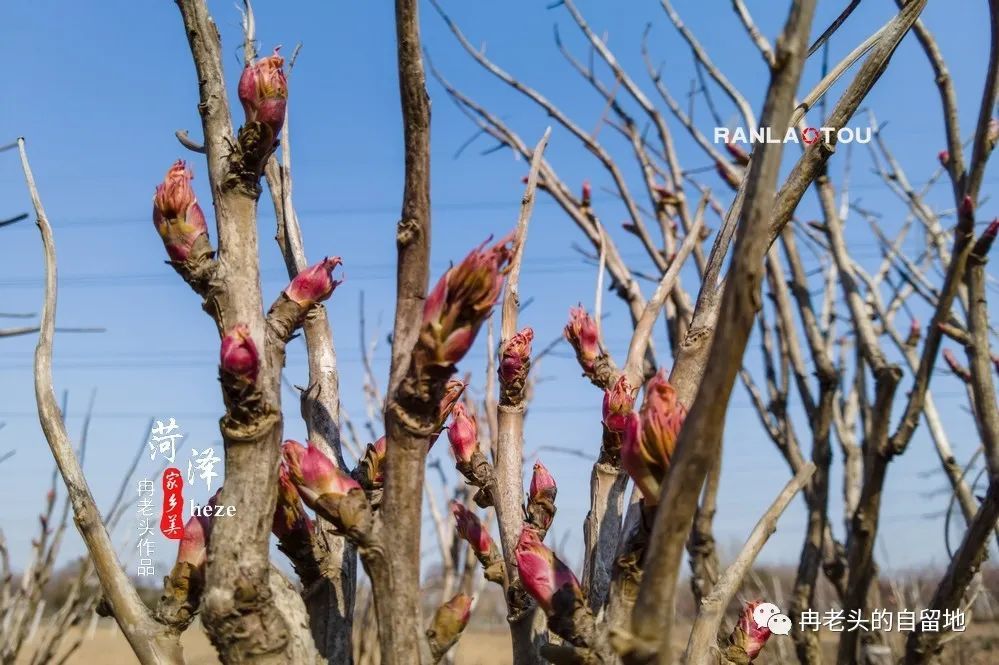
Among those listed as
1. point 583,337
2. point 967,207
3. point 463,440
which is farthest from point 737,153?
point 463,440

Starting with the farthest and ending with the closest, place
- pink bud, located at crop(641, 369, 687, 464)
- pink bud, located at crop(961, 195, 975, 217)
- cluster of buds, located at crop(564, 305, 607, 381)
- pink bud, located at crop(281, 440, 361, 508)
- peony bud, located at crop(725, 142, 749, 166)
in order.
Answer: peony bud, located at crop(725, 142, 749, 166) → pink bud, located at crop(961, 195, 975, 217) → cluster of buds, located at crop(564, 305, 607, 381) → pink bud, located at crop(281, 440, 361, 508) → pink bud, located at crop(641, 369, 687, 464)

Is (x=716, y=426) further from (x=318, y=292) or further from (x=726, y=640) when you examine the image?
(x=726, y=640)

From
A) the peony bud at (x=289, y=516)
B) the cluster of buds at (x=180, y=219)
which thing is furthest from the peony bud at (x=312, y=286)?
the peony bud at (x=289, y=516)

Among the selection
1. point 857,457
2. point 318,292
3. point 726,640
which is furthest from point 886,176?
point 318,292

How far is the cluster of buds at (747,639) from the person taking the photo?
1.19m

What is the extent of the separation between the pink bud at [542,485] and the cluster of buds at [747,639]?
320 mm

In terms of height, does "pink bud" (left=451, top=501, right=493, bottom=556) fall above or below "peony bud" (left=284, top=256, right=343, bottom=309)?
below

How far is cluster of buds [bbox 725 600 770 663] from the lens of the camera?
1.19 m

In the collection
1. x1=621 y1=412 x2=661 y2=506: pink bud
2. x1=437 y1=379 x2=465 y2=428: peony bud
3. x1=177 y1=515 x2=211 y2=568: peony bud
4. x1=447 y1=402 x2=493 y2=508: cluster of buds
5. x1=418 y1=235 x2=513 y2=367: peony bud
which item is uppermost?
x1=418 y1=235 x2=513 y2=367: peony bud

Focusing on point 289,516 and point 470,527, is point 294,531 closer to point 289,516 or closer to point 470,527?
point 289,516

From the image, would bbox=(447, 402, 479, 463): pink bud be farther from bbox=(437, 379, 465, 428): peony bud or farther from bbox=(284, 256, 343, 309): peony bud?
bbox=(284, 256, 343, 309): peony bud

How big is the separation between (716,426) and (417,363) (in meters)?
0.32

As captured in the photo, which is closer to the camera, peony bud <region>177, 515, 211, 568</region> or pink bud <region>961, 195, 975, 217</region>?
peony bud <region>177, 515, 211, 568</region>

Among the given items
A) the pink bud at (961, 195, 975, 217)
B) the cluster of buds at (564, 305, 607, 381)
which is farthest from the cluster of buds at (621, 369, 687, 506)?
the pink bud at (961, 195, 975, 217)
